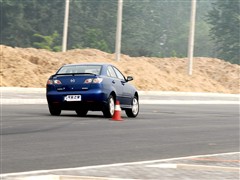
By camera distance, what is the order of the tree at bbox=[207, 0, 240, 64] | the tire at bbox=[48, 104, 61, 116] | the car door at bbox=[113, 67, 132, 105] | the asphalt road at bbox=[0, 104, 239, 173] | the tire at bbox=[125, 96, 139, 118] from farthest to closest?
the tree at bbox=[207, 0, 240, 64] < the tire at bbox=[125, 96, 139, 118] < the car door at bbox=[113, 67, 132, 105] < the tire at bbox=[48, 104, 61, 116] < the asphalt road at bbox=[0, 104, 239, 173]

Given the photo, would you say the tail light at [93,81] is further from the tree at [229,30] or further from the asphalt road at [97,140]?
the tree at [229,30]

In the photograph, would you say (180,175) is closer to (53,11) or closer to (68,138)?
(68,138)

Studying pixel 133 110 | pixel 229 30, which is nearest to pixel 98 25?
pixel 229 30

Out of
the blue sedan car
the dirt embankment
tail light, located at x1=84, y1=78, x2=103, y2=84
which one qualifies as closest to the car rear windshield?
the blue sedan car

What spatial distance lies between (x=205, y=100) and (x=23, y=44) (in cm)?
5376

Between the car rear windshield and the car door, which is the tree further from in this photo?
the car rear windshield

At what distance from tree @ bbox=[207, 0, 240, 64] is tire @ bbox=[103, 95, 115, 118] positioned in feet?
265

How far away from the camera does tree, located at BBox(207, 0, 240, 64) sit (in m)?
104

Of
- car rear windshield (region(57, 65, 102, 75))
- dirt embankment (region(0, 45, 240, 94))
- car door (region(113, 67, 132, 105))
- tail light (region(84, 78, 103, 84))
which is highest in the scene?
car rear windshield (region(57, 65, 102, 75))

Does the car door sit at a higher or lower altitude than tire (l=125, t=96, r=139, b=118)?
higher

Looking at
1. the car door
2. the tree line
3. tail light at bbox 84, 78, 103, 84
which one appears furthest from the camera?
the tree line

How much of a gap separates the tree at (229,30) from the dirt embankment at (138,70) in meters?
39.4

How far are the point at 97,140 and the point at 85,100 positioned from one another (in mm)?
7158

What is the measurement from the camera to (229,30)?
349 feet
